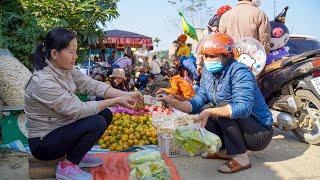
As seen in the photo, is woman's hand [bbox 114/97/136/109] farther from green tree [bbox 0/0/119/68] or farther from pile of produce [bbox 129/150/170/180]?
green tree [bbox 0/0/119/68]

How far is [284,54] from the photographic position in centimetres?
544

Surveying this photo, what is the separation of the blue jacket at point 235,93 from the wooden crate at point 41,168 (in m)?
1.42

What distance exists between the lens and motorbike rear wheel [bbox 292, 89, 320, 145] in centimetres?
456

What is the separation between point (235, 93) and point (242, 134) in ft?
1.44

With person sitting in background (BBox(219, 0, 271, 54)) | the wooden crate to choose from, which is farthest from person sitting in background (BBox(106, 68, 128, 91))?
the wooden crate

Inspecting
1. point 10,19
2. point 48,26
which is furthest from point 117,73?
point 10,19

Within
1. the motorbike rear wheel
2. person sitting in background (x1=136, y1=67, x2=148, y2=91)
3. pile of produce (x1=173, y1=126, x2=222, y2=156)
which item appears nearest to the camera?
pile of produce (x1=173, y1=126, x2=222, y2=156)

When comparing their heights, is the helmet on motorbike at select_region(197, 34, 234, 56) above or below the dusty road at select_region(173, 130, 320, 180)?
above

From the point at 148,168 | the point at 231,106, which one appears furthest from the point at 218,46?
the point at 148,168

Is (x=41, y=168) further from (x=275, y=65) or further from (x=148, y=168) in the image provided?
(x=275, y=65)

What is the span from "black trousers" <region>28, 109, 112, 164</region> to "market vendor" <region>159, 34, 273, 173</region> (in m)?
0.73

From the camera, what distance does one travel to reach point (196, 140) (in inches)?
125

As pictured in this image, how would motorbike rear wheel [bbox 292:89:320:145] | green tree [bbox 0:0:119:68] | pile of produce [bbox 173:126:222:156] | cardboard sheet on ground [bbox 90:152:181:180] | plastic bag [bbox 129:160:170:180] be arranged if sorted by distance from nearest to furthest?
plastic bag [bbox 129:160:170:180] → pile of produce [bbox 173:126:222:156] → cardboard sheet on ground [bbox 90:152:181:180] → motorbike rear wheel [bbox 292:89:320:145] → green tree [bbox 0:0:119:68]

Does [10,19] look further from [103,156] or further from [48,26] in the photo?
[103,156]
